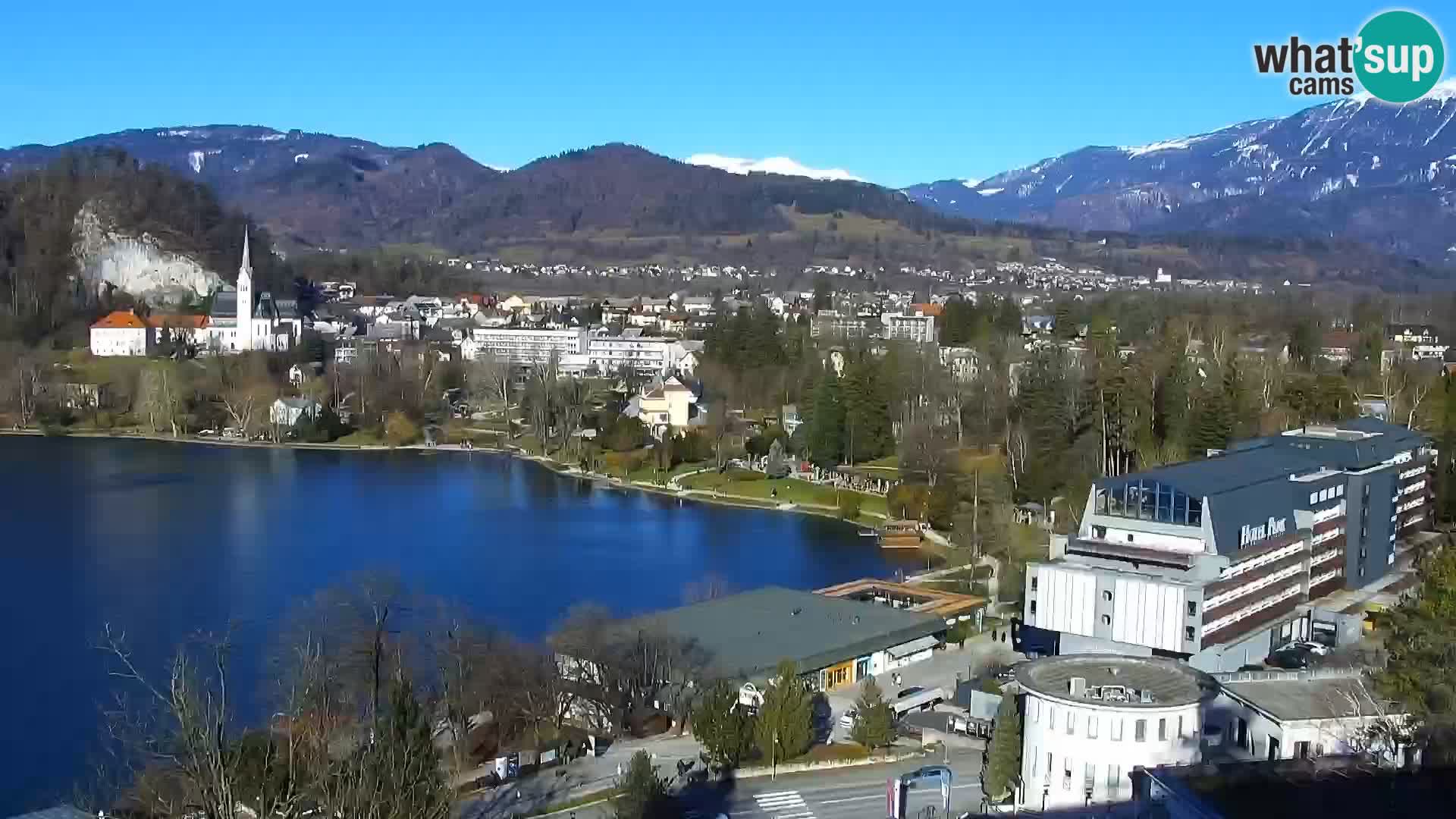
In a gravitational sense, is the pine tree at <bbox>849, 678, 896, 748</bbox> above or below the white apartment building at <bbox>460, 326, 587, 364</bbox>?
below

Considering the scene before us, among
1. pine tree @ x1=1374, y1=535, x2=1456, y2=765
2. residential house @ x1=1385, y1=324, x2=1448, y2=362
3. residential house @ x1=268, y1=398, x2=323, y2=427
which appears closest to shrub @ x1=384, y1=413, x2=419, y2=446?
residential house @ x1=268, y1=398, x2=323, y2=427

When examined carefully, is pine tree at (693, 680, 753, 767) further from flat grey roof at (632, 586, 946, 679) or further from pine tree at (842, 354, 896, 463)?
pine tree at (842, 354, 896, 463)

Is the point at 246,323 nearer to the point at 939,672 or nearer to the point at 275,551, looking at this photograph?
the point at 275,551

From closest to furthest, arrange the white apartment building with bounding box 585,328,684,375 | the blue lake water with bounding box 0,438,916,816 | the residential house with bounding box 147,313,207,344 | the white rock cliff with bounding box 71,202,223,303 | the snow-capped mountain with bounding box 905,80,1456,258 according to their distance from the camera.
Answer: the blue lake water with bounding box 0,438,916,816
the residential house with bounding box 147,313,207,344
the white apartment building with bounding box 585,328,684,375
the white rock cliff with bounding box 71,202,223,303
the snow-capped mountain with bounding box 905,80,1456,258

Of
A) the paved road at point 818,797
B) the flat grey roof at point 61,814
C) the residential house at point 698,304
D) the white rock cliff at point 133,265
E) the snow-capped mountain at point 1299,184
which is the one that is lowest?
the paved road at point 818,797

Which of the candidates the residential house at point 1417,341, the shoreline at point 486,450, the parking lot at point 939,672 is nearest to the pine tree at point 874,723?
the parking lot at point 939,672

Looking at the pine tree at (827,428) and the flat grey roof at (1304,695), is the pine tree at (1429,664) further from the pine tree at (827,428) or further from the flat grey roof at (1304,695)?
the pine tree at (827,428)

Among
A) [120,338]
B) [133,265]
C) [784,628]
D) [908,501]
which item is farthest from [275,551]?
[133,265]
